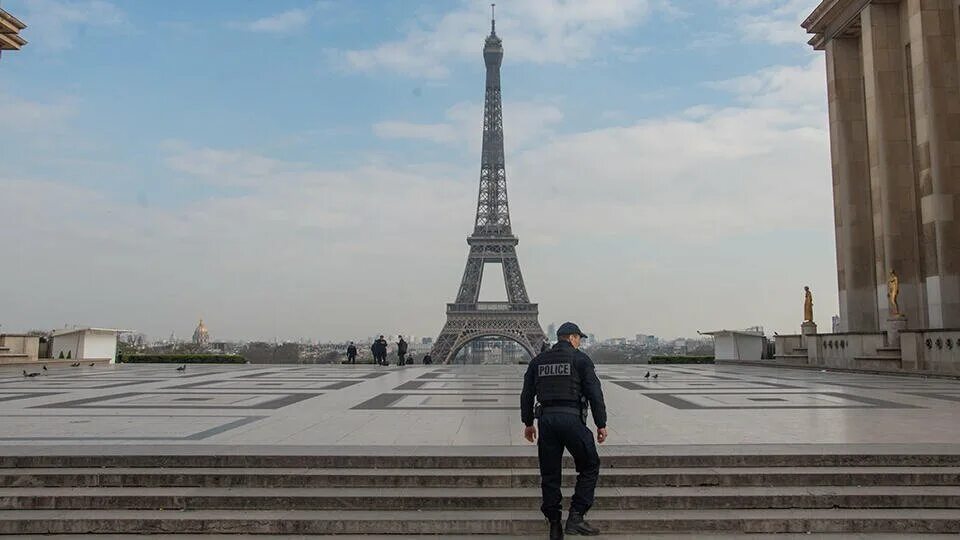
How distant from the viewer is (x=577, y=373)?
6.63 meters

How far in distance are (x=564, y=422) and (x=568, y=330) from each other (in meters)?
0.94

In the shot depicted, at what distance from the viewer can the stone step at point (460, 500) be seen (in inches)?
292

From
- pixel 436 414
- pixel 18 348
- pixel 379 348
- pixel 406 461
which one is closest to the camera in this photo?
pixel 406 461

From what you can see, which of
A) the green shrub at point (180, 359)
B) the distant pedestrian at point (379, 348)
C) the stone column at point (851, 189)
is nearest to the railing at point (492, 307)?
the green shrub at point (180, 359)

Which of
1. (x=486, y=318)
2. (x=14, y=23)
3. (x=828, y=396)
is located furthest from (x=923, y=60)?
(x=486, y=318)

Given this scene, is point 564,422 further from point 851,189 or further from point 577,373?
point 851,189

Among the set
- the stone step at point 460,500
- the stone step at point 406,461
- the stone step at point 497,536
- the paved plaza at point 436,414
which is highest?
the paved plaza at point 436,414

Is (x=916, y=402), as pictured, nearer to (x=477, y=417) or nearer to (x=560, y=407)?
(x=477, y=417)

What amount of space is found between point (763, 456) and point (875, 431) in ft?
10.0

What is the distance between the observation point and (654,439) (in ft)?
32.2

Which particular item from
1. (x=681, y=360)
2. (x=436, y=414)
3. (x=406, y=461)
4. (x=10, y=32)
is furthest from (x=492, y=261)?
(x=406, y=461)

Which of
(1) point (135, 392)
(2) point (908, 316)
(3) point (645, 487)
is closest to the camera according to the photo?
(3) point (645, 487)

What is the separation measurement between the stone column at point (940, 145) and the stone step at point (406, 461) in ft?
80.4

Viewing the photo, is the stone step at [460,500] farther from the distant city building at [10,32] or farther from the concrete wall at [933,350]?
the distant city building at [10,32]
